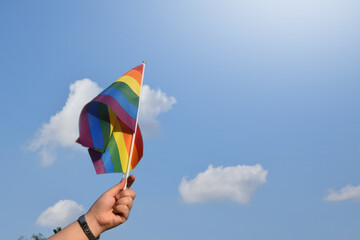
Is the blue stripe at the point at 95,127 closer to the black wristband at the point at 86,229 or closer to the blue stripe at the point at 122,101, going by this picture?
the blue stripe at the point at 122,101

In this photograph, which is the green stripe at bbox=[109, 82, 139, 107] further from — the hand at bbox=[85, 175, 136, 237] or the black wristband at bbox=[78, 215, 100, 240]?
the black wristband at bbox=[78, 215, 100, 240]

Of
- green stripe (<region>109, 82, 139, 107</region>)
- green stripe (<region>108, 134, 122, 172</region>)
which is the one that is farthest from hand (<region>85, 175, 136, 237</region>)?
green stripe (<region>109, 82, 139, 107</region>)

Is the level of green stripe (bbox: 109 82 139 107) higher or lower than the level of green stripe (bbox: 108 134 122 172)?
higher

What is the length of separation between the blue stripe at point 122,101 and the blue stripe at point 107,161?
2.49 feet

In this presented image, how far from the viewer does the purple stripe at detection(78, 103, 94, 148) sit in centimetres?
592

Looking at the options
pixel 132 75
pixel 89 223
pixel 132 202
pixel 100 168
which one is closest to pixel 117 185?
pixel 132 202

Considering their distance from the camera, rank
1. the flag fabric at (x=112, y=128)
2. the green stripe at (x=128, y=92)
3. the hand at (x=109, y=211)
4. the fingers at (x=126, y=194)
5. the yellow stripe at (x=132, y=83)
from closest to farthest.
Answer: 1. the hand at (x=109, y=211)
2. the fingers at (x=126, y=194)
3. the flag fabric at (x=112, y=128)
4. the green stripe at (x=128, y=92)
5. the yellow stripe at (x=132, y=83)

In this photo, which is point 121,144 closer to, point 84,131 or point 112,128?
point 112,128

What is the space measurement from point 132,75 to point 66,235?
372cm

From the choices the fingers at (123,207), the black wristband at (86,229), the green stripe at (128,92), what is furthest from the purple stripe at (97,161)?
the black wristband at (86,229)

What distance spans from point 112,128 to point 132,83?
92 centimetres

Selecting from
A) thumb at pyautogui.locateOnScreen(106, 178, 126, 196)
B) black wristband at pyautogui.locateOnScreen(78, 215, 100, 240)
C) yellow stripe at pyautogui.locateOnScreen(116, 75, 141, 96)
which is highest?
yellow stripe at pyautogui.locateOnScreen(116, 75, 141, 96)

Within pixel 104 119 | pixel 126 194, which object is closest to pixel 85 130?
pixel 104 119

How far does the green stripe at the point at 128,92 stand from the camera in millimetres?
6326
